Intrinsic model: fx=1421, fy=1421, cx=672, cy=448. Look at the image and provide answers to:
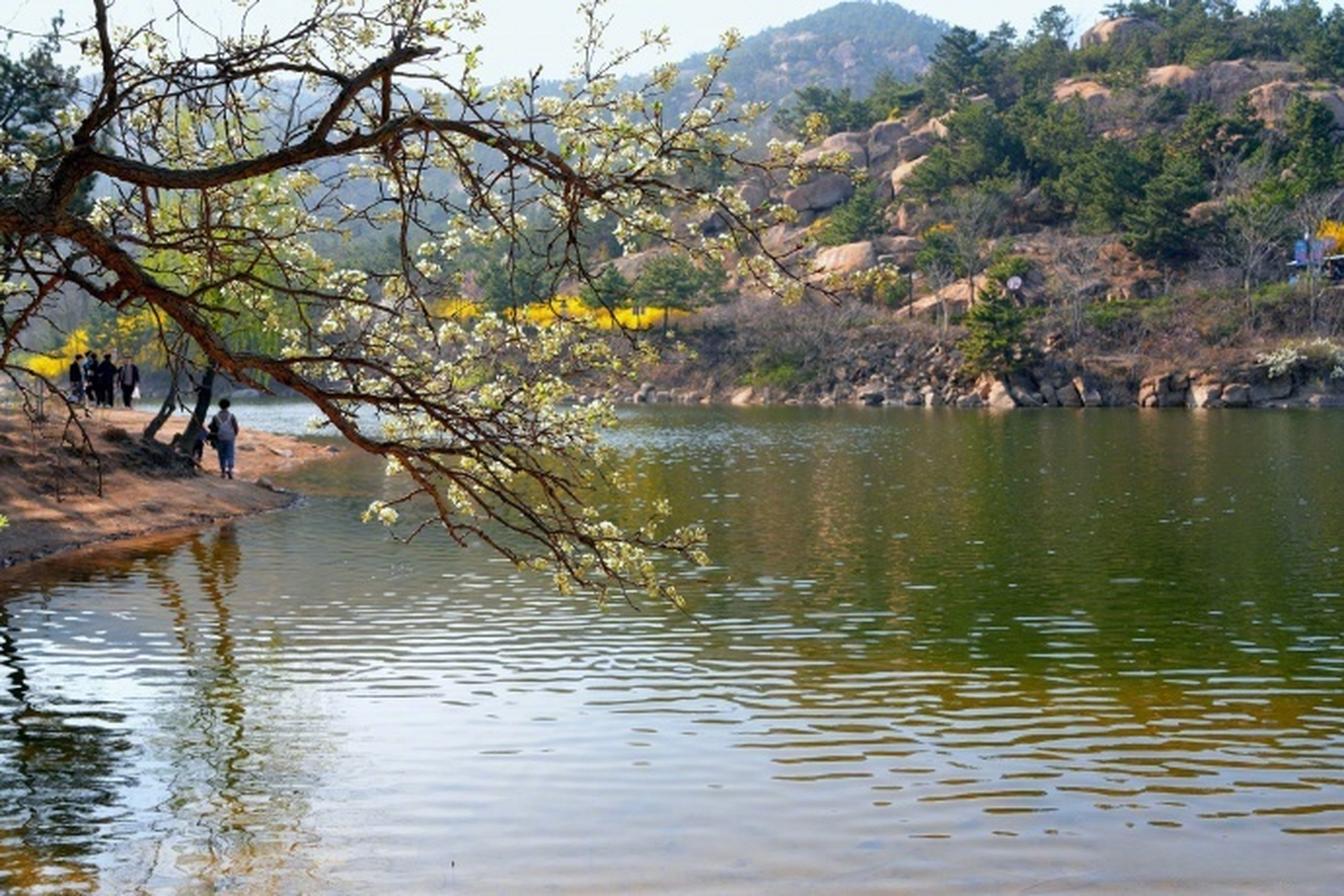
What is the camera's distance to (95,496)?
2703cm

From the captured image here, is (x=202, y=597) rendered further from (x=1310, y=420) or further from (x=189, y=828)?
(x=1310, y=420)

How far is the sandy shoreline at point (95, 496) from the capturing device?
78.7ft

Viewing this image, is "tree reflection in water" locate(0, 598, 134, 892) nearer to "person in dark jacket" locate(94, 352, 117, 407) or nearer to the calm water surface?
the calm water surface

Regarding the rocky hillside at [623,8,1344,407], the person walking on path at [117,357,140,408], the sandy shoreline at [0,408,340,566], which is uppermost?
the rocky hillside at [623,8,1344,407]

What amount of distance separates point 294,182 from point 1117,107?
361ft

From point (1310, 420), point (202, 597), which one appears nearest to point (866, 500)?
point (202, 597)

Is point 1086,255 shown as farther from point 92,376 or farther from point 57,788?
point 57,788

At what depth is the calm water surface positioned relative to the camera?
30.0 ft

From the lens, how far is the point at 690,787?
34.9 ft

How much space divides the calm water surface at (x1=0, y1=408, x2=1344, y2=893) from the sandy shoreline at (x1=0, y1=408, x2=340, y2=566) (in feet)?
3.78

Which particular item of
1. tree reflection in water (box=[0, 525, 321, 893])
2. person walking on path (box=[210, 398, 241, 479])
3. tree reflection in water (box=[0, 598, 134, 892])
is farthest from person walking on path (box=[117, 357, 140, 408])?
tree reflection in water (box=[0, 598, 134, 892])

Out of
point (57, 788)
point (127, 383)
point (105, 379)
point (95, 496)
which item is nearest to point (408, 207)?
point (57, 788)

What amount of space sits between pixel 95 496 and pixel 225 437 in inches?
223

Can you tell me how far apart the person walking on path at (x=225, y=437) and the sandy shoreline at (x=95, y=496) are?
29 centimetres
